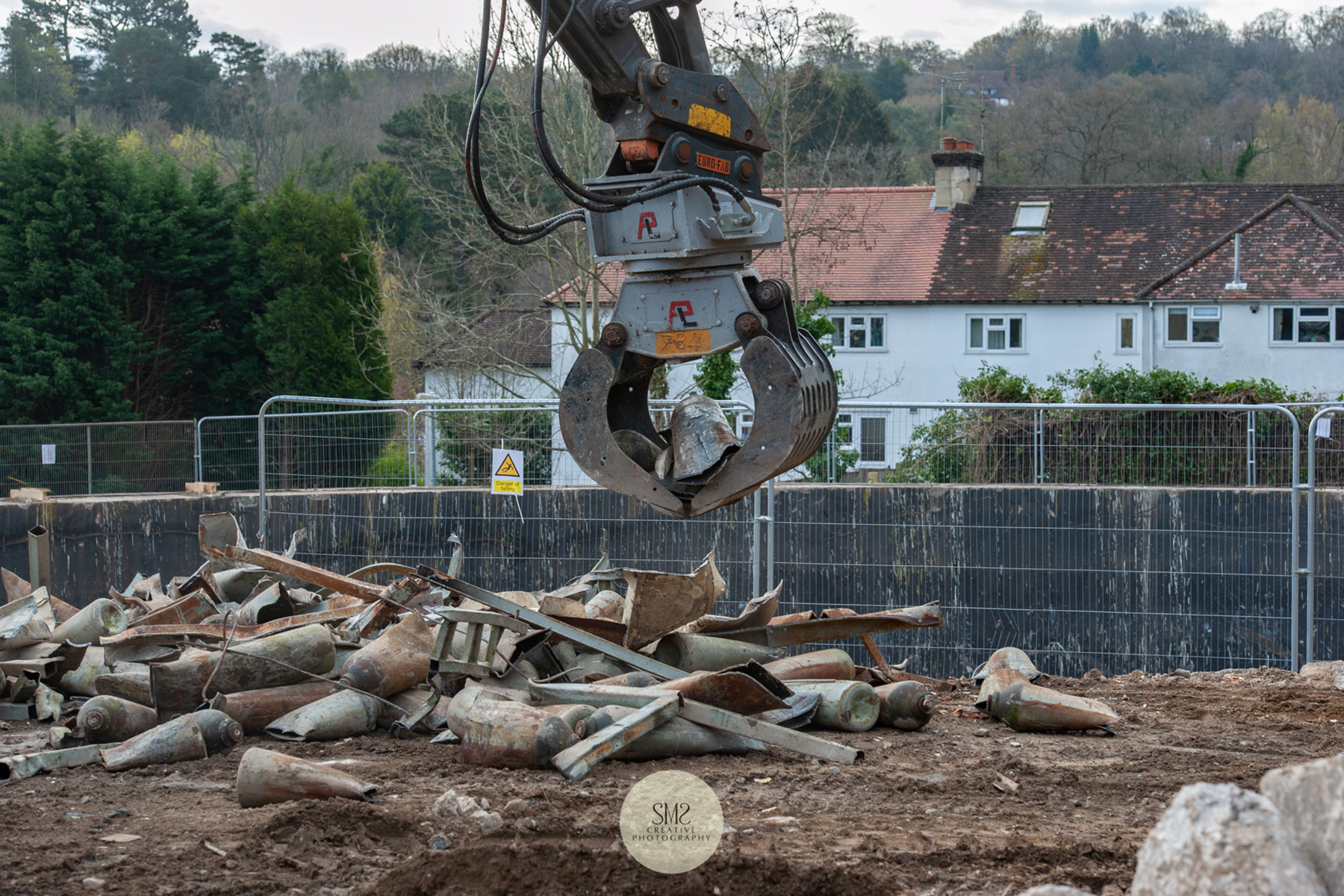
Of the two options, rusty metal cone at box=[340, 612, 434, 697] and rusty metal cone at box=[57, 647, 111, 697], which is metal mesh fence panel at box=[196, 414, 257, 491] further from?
rusty metal cone at box=[340, 612, 434, 697]

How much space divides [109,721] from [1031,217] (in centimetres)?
3151

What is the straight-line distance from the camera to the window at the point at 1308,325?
→ 29828mm

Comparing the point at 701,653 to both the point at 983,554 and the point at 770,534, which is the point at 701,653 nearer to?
the point at 770,534

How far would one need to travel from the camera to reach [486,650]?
6680 mm

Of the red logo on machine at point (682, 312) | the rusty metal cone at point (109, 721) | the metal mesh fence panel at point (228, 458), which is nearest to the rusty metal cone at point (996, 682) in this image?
the red logo on machine at point (682, 312)

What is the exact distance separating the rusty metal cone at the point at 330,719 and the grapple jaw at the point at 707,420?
250cm

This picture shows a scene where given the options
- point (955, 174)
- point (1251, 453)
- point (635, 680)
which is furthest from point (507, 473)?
point (955, 174)

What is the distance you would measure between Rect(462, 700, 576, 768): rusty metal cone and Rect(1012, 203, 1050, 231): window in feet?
100

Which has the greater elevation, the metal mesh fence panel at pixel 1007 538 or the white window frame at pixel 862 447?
the white window frame at pixel 862 447

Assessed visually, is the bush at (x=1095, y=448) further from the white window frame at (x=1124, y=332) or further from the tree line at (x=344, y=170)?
the white window frame at (x=1124, y=332)

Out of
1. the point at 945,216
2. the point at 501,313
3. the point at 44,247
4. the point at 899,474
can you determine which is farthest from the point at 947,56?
the point at 899,474

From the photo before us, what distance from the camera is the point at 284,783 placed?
199 inches

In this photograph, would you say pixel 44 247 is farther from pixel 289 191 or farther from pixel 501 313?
pixel 501 313

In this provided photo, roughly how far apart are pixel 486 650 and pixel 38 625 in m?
3.39
